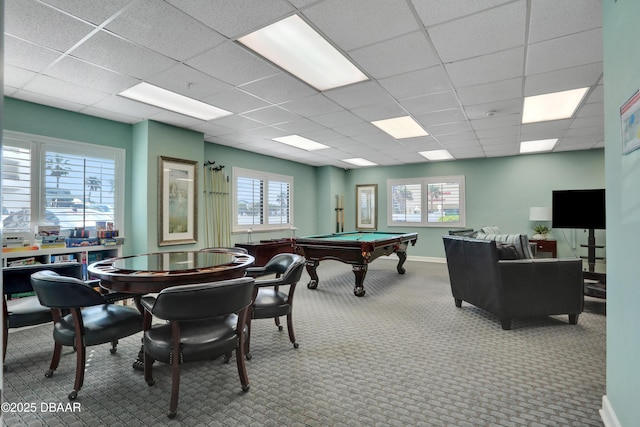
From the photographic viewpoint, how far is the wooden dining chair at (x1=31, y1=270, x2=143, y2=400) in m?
2.22

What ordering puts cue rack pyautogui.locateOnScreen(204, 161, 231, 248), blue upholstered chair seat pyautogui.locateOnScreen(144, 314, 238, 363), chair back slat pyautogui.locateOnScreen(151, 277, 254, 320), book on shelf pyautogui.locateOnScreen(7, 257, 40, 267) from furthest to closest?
1. cue rack pyautogui.locateOnScreen(204, 161, 231, 248)
2. book on shelf pyautogui.locateOnScreen(7, 257, 40, 267)
3. blue upholstered chair seat pyautogui.locateOnScreen(144, 314, 238, 363)
4. chair back slat pyautogui.locateOnScreen(151, 277, 254, 320)

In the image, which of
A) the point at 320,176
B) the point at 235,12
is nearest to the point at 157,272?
the point at 235,12

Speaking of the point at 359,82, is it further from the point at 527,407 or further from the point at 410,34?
the point at 527,407

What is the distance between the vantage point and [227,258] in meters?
3.10

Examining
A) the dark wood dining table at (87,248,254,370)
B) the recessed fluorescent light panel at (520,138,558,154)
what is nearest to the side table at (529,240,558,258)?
the recessed fluorescent light panel at (520,138,558,154)

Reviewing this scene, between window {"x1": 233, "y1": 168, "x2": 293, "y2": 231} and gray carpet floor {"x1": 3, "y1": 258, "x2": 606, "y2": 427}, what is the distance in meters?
3.50

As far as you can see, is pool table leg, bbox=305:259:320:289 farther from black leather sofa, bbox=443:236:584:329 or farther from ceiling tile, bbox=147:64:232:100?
ceiling tile, bbox=147:64:232:100

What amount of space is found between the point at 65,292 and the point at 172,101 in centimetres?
277

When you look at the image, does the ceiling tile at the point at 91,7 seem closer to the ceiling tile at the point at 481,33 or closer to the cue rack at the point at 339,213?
the ceiling tile at the point at 481,33

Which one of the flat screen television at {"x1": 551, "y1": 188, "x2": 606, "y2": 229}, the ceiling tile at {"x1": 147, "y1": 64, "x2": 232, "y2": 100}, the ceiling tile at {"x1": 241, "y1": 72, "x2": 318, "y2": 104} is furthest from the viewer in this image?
the flat screen television at {"x1": 551, "y1": 188, "x2": 606, "y2": 229}

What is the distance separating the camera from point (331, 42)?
274 centimetres

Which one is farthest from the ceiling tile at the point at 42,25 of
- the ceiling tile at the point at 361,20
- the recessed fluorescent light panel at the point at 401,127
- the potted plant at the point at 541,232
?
the potted plant at the point at 541,232

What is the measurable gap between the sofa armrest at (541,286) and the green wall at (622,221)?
5.26ft

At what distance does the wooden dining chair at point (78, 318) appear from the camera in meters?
2.22
